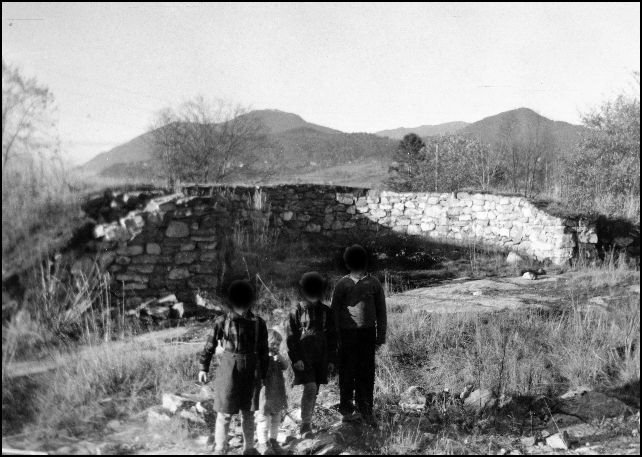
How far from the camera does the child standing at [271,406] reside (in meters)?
4.05

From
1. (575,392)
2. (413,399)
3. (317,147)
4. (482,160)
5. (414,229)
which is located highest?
(317,147)

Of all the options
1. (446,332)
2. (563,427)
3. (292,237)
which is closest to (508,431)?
(563,427)

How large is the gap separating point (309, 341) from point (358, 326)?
21.9 inches

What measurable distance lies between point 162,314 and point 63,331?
192cm

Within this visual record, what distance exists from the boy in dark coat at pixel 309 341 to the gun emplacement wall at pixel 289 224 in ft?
11.0

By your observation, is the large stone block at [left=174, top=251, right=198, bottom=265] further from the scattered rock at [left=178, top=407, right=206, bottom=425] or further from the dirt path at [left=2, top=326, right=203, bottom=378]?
the scattered rock at [left=178, top=407, right=206, bottom=425]

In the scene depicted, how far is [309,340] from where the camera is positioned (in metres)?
4.29

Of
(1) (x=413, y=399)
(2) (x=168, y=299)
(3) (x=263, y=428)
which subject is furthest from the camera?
(2) (x=168, y=299)

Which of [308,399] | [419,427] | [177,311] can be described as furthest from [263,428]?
[177,311]

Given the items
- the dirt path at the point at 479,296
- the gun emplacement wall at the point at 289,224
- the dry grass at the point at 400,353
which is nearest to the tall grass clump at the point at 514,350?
the dry grass at the point at 400,353

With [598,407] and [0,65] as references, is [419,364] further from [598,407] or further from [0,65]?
[0,65]

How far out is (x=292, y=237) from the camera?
11.8 meters

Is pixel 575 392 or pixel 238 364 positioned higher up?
pixel 238 364

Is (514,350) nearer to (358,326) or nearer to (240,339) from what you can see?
(358,326)
